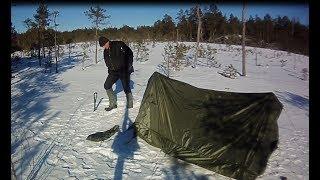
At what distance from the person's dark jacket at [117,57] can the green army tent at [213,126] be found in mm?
1898

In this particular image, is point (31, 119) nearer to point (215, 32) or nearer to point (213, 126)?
point (213, 126)

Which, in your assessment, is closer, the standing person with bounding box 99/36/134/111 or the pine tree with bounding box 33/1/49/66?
the standing person with bounding box 99/36/134/111

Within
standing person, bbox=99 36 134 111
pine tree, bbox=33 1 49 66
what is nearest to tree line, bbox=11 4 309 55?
pine tree, bbox=33 1 49 66

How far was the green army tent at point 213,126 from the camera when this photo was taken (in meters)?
5.10

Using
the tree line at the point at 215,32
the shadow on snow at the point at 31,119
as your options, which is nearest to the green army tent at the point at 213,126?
the shadow on snow at the point at 31,119

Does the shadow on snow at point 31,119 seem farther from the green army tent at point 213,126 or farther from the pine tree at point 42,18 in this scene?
the pine tree at point 42,18

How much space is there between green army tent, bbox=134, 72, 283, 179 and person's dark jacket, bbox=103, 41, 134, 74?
1898 millimetres

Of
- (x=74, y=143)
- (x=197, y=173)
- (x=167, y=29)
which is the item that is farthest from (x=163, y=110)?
(x=167, y=29)

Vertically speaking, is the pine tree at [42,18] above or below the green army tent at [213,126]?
above

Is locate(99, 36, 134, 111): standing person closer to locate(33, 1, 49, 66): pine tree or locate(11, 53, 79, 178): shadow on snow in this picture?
locate(11, 53, 79, 178): shadow on snow

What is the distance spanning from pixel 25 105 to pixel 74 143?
11.7 ft

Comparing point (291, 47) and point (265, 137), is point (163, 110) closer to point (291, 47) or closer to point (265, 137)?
point (265, 137)

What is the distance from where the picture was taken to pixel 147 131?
6441mm

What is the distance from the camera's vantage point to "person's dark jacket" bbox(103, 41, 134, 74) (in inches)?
321
